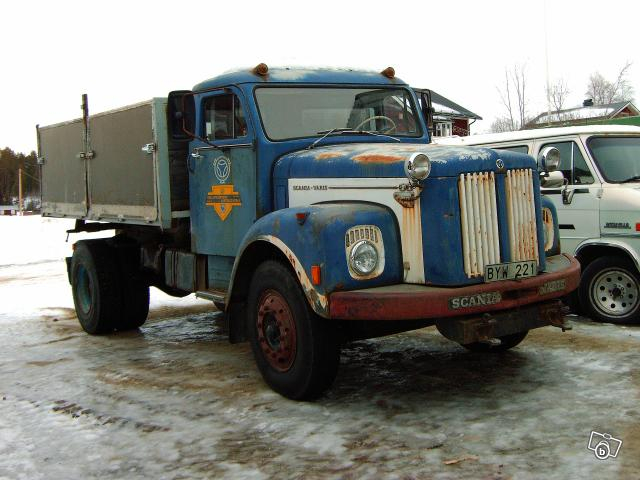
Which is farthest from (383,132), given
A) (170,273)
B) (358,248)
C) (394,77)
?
(170,273)

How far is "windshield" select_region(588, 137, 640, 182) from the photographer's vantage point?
776cm

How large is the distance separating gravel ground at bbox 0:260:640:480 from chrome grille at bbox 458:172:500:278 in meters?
0.99

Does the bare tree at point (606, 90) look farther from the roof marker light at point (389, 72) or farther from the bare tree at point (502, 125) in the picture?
the roof marker light at point (389, 72)

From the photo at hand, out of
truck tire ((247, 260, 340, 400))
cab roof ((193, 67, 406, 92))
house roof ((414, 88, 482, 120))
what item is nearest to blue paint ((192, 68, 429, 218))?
cab roof ((193, 67, 406, 92))

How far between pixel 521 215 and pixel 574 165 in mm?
3137

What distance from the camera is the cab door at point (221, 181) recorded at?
6105mm

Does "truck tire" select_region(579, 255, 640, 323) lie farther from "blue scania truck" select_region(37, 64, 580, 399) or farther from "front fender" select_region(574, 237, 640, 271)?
"blue scania truck" select_region(37, 64, 580, 399)

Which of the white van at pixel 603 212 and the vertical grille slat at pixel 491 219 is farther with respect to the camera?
the white van at pixel 603 212

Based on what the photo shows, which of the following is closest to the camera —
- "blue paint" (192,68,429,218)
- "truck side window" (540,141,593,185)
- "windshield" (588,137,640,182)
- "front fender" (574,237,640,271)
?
"blue paint" (192,68,429,218)

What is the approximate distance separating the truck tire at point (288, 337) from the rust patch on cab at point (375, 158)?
3.04ft

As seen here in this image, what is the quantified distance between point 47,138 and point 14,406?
4956 mm

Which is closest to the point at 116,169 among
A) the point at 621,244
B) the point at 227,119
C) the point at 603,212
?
the point at 227,119

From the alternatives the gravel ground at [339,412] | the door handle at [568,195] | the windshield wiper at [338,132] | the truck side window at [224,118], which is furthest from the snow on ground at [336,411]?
the truck side window at [224,118]

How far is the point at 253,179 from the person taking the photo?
600 cm
